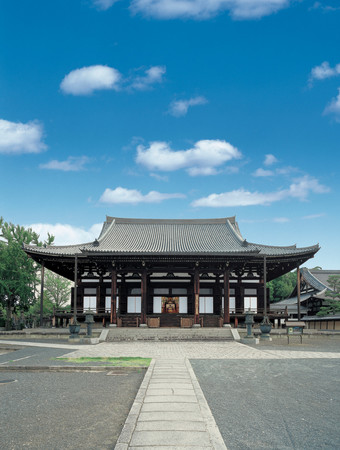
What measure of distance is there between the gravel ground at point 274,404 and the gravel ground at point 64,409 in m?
1.86

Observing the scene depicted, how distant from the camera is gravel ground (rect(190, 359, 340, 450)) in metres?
6.01

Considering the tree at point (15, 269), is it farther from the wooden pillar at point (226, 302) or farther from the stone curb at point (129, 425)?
the stone curb at point (129, 425)

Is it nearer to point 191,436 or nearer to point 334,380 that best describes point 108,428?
point 191,436

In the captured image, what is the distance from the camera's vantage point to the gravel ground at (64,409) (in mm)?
5977

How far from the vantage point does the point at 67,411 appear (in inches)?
300

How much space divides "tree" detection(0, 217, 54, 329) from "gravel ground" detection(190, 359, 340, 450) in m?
29.7


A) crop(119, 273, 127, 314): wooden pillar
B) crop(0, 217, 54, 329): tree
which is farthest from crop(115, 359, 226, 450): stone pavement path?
crop(0, 217, 54, 329): tree

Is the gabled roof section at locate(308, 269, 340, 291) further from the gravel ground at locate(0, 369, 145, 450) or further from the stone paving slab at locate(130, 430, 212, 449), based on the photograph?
the stone paving slab at locate(130, 430, 212, 449)

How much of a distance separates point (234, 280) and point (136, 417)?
29729 mm

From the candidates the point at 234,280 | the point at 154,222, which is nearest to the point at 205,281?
the point at 234,280

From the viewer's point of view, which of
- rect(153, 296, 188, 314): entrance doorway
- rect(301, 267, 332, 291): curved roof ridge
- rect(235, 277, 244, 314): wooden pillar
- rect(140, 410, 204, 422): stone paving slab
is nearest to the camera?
rect(140, 410, 204, 422): stone paving slab

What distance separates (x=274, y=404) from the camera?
26.6 ft

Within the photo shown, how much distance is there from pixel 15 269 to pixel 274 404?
3584 cm

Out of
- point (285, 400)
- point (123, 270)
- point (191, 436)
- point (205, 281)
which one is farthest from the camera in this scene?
point (205, 281)
